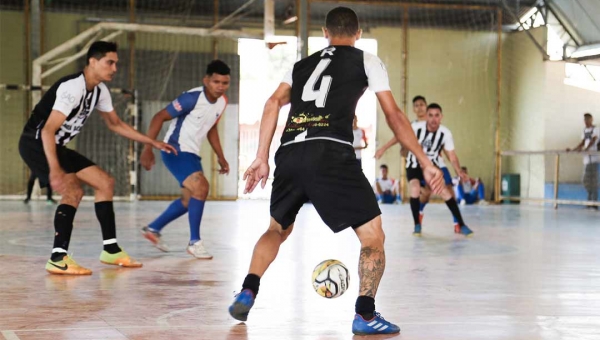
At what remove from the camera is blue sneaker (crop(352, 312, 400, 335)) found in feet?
15.1

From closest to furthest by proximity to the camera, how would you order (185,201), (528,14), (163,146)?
(163,146), (185,201), (528,14)

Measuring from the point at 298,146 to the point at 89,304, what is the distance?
5.67ft

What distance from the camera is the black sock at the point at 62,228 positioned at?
7242 mm

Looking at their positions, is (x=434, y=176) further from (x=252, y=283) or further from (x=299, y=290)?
(x=299, y=290)

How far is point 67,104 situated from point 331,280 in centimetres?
315

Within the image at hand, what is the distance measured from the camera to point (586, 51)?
928 inches

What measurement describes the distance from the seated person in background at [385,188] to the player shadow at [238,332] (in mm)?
20119

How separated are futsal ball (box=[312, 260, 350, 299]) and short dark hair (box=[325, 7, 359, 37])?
1.33 metres

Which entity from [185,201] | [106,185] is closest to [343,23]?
[106,185]

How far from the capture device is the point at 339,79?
194 inches

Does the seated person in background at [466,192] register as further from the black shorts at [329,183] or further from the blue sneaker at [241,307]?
the blue sneaker at [241,307]

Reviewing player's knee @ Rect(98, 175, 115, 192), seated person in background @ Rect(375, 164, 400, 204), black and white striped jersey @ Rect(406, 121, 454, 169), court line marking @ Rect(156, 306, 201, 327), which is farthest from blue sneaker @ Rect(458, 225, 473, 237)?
seated person in background @ Rect(375, 164, 400, 204)

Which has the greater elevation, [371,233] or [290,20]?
[290,20]

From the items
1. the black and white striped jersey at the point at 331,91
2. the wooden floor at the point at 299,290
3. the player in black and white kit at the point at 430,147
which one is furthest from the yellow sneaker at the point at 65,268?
the player in black and white kit at the point at 430,147
